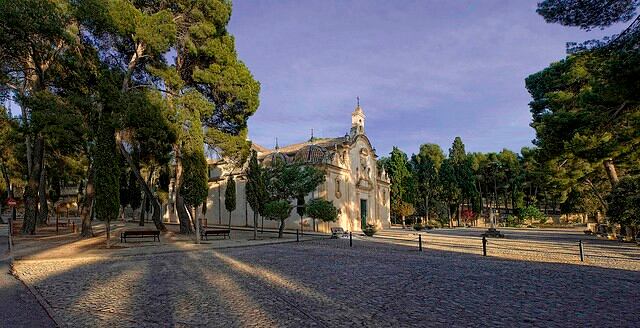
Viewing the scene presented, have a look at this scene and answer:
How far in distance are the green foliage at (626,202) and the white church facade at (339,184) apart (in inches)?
760

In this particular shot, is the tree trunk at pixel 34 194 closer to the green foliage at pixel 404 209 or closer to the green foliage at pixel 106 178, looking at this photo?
the green foliage at pixel 106 178

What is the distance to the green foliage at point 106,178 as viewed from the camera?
→ 18891 millimetres

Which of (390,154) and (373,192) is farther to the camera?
(390,154)

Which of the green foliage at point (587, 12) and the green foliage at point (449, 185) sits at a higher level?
the green foliage at point (587, 12)

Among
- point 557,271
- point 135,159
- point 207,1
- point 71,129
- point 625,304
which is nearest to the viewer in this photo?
point 625,304

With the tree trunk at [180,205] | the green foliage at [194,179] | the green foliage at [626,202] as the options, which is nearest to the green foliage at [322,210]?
the green foliage at [194,179]

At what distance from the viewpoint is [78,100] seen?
22188mm

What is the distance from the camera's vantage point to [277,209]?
2503 centimetres

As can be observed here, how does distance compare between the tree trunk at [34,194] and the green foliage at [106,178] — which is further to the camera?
the tree trunk at [34,194]

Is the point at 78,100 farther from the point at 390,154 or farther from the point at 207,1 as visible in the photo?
the point at 390,154

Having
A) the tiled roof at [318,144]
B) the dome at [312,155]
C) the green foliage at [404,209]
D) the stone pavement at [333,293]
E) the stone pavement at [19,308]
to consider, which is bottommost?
the stone pavement at [333,293]

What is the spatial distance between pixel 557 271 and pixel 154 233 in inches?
741

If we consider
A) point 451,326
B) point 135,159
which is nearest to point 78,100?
point 135,159

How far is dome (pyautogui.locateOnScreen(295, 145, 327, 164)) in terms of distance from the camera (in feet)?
117
